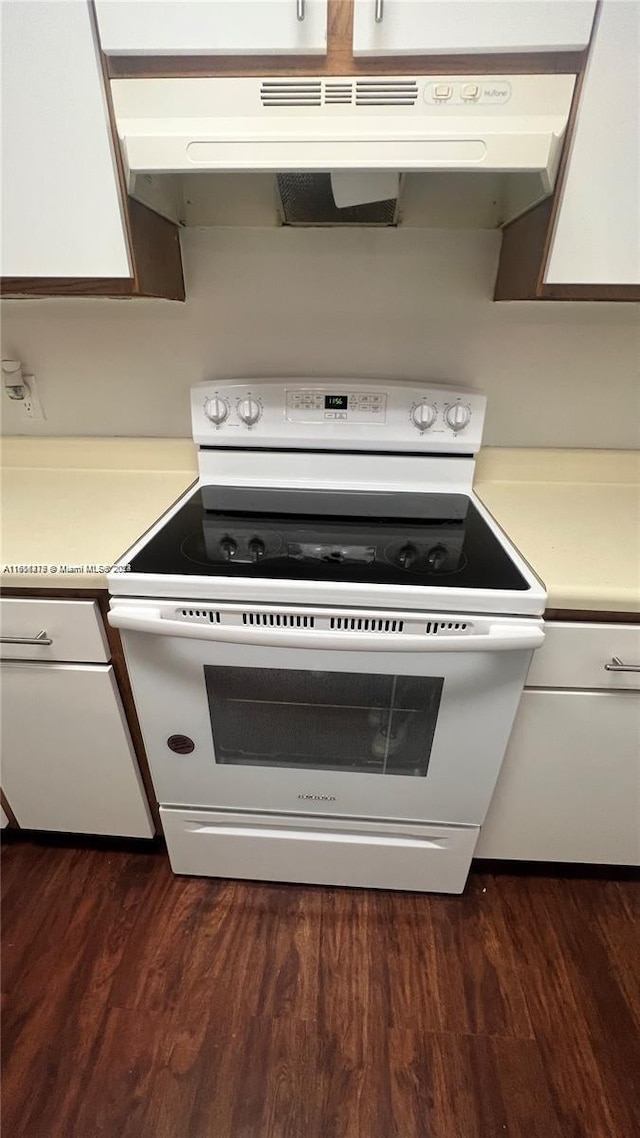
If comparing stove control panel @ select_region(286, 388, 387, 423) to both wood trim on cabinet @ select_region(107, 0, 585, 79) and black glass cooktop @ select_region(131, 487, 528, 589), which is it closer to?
black glass cooktop @ select_region(131, 487, 528, 589)

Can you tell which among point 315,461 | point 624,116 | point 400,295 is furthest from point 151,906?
point 624,116

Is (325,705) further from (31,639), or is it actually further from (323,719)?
(31,639)

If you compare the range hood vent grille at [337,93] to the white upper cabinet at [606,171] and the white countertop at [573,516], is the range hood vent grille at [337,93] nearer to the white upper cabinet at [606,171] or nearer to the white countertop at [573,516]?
the white upper cabinet at [606,171]

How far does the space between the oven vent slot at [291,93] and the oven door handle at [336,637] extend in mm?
846

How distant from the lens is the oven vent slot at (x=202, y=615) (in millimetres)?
874

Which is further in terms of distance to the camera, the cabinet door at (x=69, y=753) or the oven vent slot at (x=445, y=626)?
the cabinet door at (x=69, y=753)

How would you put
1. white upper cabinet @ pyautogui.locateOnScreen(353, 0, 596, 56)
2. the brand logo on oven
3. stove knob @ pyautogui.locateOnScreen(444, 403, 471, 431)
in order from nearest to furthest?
white upper cabinet @ pyautogui.locateOnScreen(353, 0, 596, 56), the brand logo on oven, stove knob @ pyautogui.locateOnScreen(444, 403, 471, 431)

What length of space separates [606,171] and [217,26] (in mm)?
663

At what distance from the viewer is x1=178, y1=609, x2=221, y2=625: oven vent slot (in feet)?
2.87

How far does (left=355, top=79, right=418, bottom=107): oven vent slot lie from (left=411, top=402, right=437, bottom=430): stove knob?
52 cm

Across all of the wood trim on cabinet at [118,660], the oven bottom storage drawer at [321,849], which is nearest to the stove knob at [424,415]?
the wood trim on cabinet at [118,660]

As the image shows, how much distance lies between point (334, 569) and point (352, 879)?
79cm

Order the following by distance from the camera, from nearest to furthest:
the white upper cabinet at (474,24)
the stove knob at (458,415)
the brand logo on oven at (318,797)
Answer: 1. the white upper cabinet at (474,24)
2. the brand logo on oven at (318,797)
3. the stove knob at (458,415)

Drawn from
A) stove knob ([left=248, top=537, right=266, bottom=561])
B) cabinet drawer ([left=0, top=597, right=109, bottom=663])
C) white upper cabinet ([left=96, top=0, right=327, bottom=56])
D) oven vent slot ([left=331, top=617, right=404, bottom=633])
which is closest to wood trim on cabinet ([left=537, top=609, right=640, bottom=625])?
oven vent slot ([left=331, top=617, right=404, bottom=633])
